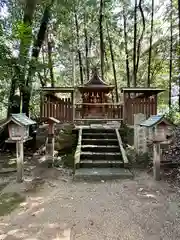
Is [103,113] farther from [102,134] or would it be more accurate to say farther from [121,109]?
[102,134]

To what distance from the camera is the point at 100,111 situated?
550 inches

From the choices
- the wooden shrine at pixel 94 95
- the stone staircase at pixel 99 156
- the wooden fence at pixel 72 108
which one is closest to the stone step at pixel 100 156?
the stone staircase at pixel 99 156

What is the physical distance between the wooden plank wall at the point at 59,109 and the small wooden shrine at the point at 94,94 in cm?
281

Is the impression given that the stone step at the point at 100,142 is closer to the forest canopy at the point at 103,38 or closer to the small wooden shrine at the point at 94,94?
the forest canopy at the point at 103,38

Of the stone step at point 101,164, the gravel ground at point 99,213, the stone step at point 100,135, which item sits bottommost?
the gravel ground at point 99,213

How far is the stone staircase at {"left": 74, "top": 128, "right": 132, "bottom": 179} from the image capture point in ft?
19.8

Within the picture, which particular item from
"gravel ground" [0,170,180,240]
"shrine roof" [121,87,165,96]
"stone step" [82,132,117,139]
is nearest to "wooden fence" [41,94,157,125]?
"shrine roof" [121,87,165,96]

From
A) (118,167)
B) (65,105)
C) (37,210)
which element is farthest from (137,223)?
(65,105)

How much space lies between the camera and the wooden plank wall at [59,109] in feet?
34.0

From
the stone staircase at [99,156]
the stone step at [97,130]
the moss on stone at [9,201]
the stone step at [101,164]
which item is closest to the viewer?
the moss on stone at [9,201]

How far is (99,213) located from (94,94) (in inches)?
421

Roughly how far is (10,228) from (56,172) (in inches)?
122

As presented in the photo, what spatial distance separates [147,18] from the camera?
674 inches

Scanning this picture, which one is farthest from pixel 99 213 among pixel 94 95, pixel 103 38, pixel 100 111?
pixel 103 38
